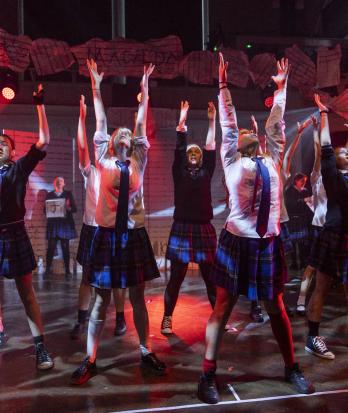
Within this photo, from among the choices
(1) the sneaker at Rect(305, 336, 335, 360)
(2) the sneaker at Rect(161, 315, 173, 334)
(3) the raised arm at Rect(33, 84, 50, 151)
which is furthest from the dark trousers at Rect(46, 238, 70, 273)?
(1) the sneaker at Rect(305, 336, 335, 360)

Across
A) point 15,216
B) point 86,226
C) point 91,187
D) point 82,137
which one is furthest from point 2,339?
point 82,137

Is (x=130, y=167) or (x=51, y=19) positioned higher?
(x=51, y=19)

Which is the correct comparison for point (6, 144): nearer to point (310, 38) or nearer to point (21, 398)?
point (21, 398)

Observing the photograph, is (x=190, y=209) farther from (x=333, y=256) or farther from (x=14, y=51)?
(x=14, y=51)

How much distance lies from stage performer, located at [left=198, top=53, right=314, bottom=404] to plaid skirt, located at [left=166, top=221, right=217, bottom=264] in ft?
4.52

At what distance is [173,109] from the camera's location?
10445mm

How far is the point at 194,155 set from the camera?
478 cm

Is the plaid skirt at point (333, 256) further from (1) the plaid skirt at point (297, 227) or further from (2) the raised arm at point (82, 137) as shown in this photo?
(1) the plaid skirt at point (297, 227)

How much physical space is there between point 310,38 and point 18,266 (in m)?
9.41

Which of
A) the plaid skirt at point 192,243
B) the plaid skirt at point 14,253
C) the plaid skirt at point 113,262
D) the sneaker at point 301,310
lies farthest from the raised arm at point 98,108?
the sneaker at point 301,310

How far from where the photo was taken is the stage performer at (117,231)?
3.48m

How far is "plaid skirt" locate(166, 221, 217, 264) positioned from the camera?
4.75 m

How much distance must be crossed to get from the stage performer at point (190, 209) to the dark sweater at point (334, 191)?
1.26 metres

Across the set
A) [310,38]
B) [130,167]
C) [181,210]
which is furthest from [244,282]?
[310,38]
